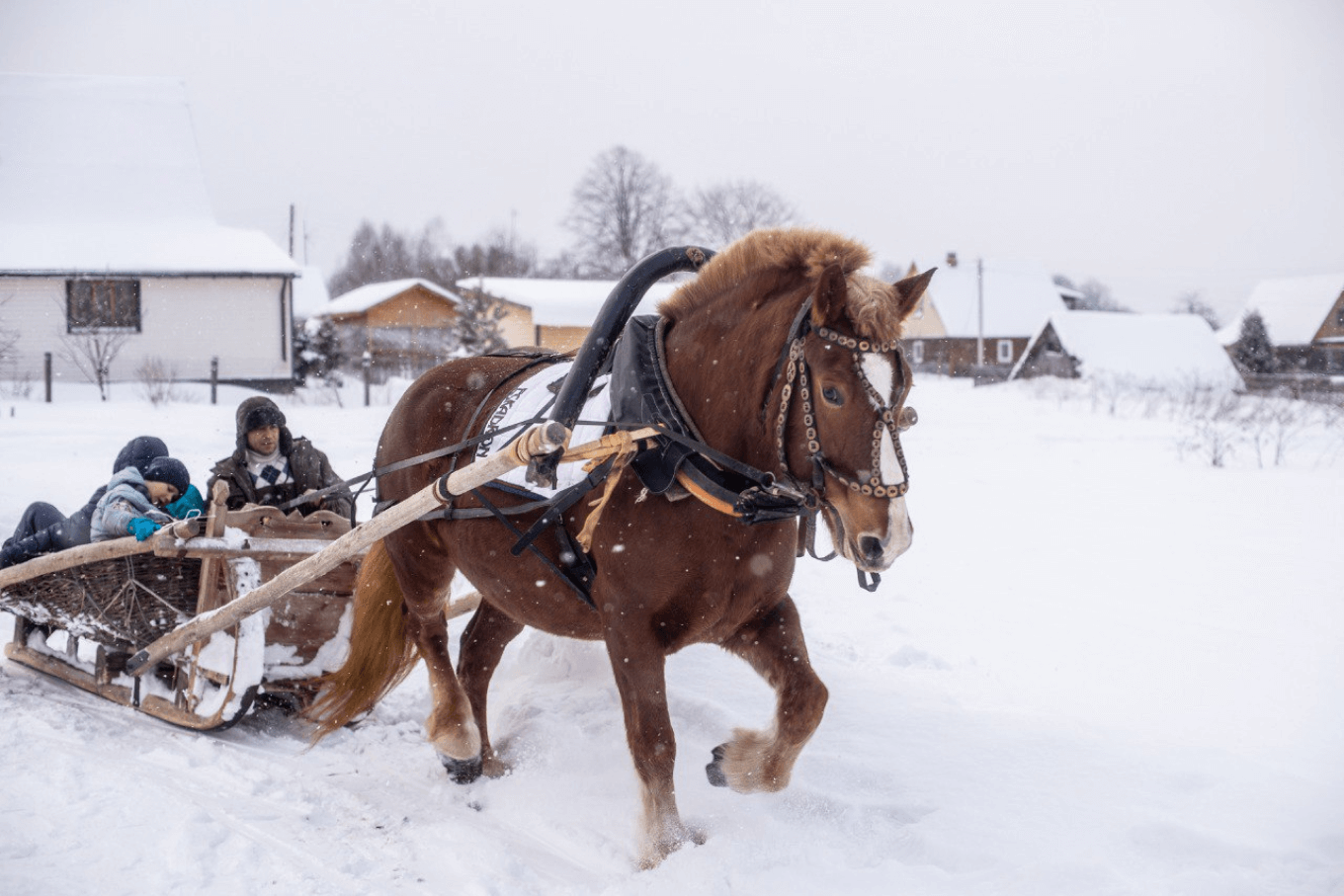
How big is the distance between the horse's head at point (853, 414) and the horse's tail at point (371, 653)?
2626 millimetres

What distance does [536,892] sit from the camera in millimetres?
3156

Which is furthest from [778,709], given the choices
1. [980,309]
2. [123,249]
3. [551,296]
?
[980,309]

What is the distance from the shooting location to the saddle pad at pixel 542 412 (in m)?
3.34

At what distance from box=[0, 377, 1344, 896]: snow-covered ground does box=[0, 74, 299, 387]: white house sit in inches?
683

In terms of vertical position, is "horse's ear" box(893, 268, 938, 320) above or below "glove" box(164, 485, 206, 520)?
above

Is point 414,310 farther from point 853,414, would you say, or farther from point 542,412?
point 853,414

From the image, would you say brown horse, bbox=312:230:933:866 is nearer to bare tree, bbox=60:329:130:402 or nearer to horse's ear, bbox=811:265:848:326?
horse's ear, bbox=811:265:848:326

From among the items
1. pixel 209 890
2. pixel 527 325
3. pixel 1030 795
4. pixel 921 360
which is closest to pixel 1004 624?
pixel 1030 795

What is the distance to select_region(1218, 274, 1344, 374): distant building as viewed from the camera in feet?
71.6

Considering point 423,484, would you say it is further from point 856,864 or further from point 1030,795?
point 1030,795

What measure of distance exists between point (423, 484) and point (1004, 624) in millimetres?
3782

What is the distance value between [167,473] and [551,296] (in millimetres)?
24784

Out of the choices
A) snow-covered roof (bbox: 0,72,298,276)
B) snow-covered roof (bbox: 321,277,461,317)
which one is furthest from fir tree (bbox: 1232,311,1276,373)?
snow-covered roof (bbox: 0,72,298,276)

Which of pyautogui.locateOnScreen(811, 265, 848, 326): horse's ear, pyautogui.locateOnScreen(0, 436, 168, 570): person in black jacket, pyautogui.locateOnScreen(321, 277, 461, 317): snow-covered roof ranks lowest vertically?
pyautogui.locateOnScreen(0, 436, 168, 570): person in black jacket
